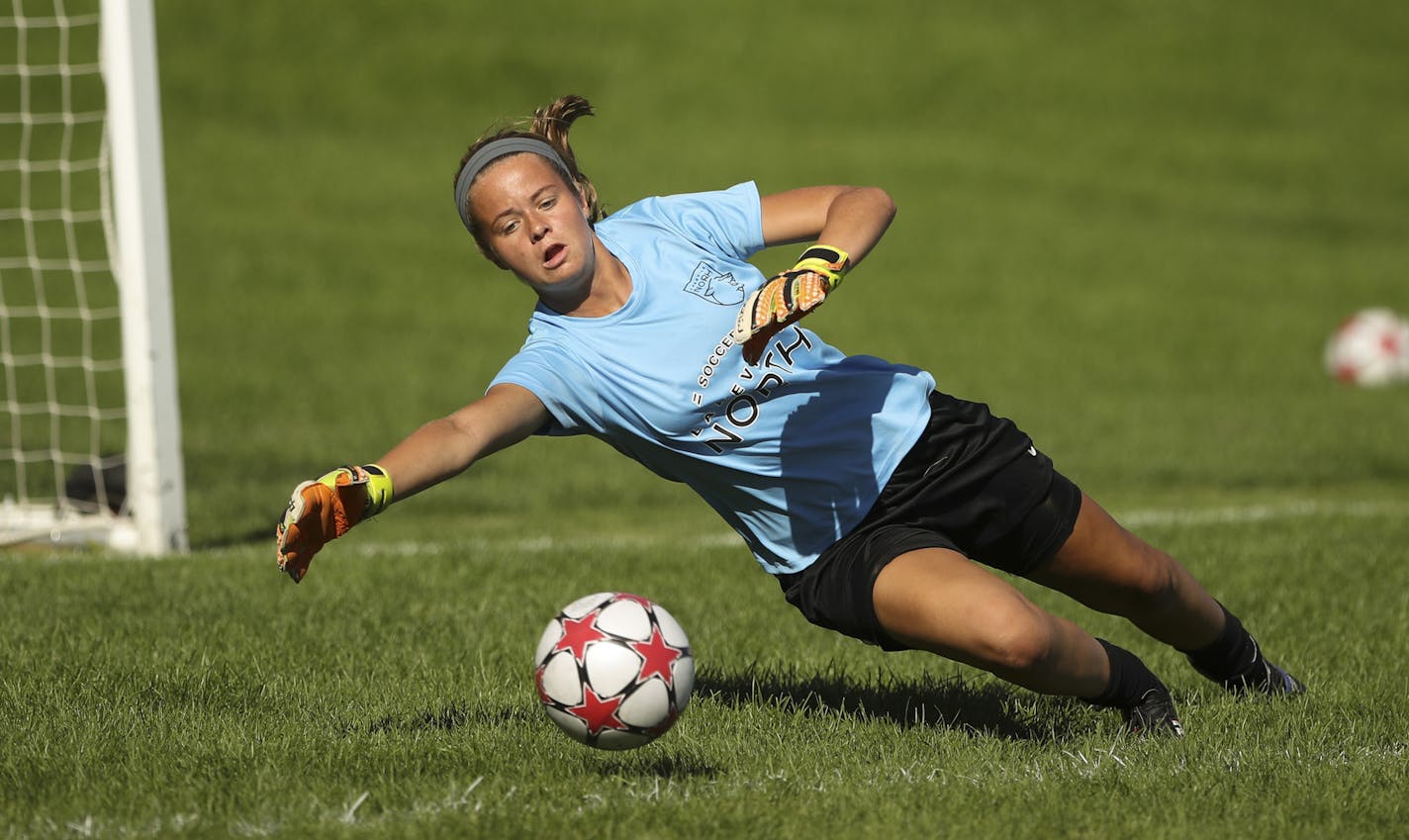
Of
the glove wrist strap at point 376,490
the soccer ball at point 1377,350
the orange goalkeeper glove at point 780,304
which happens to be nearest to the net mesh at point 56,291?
the glove wrist strap at point 376,490

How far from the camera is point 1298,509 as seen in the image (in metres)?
9.53

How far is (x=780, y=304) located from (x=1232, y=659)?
2193 mm

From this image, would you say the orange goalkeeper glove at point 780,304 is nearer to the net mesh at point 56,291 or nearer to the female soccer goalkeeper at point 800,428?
the female soccer goalkeeper at point 800,428

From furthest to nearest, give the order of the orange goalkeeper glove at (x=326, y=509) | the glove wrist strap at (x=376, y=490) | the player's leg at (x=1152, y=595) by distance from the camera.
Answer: the player's leg at (x=1152, y=595) → the glove wrist strap at (x=376, y=490) → the orange goalkeeper glove at (x=326, y=509)

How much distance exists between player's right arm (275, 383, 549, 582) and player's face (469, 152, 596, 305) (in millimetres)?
355

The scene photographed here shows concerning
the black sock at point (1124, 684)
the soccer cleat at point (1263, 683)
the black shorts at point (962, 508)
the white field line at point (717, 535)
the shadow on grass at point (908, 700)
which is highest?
the black shorts at point (962, 508)

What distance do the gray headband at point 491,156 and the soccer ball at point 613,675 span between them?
46.8 inches

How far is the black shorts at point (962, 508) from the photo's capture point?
4.54 m

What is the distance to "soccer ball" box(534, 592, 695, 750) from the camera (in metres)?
3.99

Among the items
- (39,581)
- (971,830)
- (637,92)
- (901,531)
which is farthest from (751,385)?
(637,92)

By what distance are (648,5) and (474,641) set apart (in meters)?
28.2

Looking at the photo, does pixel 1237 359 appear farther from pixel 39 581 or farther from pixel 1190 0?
pixel 1190 0

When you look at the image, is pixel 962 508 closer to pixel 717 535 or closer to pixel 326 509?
pixel 326 509

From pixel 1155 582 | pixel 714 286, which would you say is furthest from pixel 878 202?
pixel 1155 582
